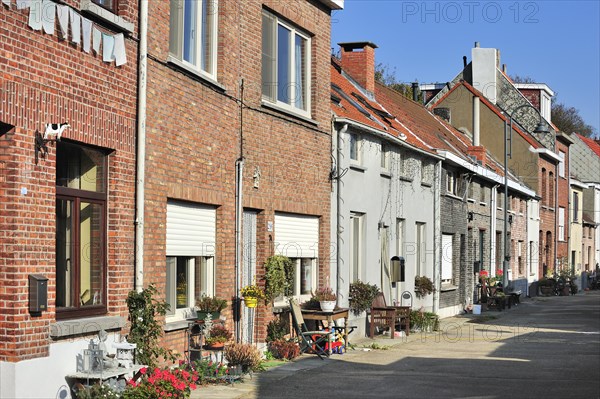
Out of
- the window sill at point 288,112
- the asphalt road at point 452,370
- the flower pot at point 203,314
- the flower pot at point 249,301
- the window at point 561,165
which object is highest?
the window at point 561,165

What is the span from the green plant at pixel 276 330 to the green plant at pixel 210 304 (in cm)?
246

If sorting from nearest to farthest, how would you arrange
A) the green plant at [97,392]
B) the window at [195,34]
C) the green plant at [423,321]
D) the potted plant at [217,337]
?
the green plant at [97,392]
the window at [195,34]
the potted plant at [217,337]
the green plant at [423,321]

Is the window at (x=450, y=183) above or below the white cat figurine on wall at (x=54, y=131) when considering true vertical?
above

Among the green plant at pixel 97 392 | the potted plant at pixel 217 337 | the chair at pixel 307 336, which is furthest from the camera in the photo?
the chair at pixel 307 336

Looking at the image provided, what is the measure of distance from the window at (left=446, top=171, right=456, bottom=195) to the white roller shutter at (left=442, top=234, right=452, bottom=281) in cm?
145

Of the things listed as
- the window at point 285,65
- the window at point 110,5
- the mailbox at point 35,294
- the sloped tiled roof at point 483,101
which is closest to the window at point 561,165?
the sloped tiled roof at point 483,101

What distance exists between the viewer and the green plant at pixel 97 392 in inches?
398

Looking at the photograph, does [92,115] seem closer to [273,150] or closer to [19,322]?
[19,322]

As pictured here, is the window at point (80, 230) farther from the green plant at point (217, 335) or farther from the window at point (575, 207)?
the window at point (575, 207)

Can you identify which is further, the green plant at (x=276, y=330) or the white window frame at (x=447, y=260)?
the white window frame at (x=447, y=260)

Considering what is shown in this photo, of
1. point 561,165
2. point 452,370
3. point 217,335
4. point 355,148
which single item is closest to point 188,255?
point 217,335

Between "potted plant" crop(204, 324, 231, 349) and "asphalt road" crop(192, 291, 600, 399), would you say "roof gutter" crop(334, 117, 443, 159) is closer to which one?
"asphalt road" crop(192, 291, 600, 399)

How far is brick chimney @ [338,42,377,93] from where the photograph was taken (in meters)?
27.5

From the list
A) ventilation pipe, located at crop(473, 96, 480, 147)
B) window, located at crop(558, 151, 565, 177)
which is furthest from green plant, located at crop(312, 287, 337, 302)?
window, located at crop(558, 151, 565, 177)
